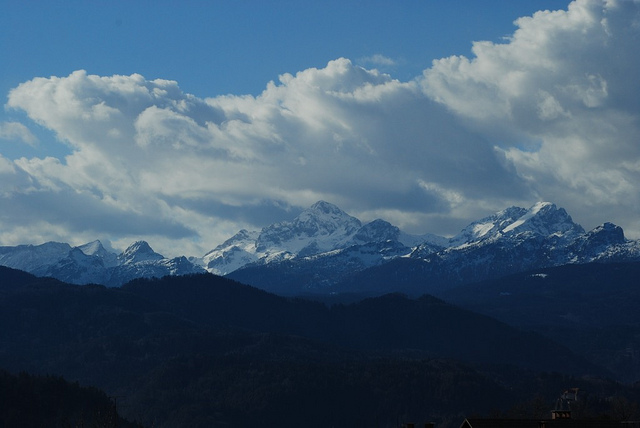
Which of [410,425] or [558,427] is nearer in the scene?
[558,427]

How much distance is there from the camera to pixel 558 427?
5635 inches

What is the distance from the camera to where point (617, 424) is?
150 metres

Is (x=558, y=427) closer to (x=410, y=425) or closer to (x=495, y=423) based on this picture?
(x=495, y=423)

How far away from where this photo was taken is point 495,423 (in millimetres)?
142250

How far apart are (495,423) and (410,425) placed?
18183mm

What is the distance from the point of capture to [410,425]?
157 m

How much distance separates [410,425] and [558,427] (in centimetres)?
2294

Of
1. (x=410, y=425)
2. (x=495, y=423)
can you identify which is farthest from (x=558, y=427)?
(x=410, y=425)

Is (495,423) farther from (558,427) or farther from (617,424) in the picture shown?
(617,424)

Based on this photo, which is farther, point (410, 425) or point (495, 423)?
point (410, 425)

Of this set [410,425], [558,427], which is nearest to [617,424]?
[558,427]

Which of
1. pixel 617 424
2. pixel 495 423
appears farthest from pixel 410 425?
pixel 617 424

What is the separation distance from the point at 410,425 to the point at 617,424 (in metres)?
28.2
